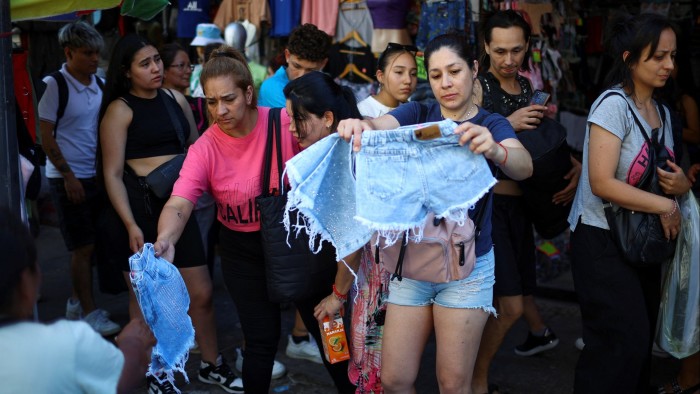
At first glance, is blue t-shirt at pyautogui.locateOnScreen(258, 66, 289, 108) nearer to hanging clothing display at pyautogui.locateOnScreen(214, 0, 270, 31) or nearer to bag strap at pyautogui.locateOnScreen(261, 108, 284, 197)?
bag strap at pyautogui.locateOnScreen(261, 108, 284, 197)

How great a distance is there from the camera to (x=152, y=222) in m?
4.24

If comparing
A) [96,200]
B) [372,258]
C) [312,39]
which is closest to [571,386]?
[372,258]

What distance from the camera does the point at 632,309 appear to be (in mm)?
3385

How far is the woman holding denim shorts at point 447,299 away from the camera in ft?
9.48

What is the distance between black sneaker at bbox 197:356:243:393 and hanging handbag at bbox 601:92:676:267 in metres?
2.31

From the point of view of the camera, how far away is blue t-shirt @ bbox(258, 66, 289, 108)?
485cm

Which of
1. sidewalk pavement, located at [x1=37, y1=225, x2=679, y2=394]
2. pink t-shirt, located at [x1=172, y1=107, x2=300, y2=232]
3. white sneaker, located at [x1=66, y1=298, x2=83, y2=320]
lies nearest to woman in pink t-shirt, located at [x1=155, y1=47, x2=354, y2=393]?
pink t-shirt, located at [x1=172, y1=107, x2=300, y2=232]

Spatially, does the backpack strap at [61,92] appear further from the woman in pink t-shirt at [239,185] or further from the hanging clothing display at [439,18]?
the hanging clothing display at [439,18]

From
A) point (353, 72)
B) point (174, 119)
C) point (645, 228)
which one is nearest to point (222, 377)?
point (174, 119)

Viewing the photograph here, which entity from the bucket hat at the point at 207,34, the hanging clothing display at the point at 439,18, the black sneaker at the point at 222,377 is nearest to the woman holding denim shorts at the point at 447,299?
the black sneaker at the point at 222,377

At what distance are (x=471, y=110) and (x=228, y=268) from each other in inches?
55.9

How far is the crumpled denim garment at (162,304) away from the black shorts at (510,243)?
161cm

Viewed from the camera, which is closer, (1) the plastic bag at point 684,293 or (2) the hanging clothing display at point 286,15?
(1) the plastic bag at point 684,293

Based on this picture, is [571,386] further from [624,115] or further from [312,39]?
[312,39]
